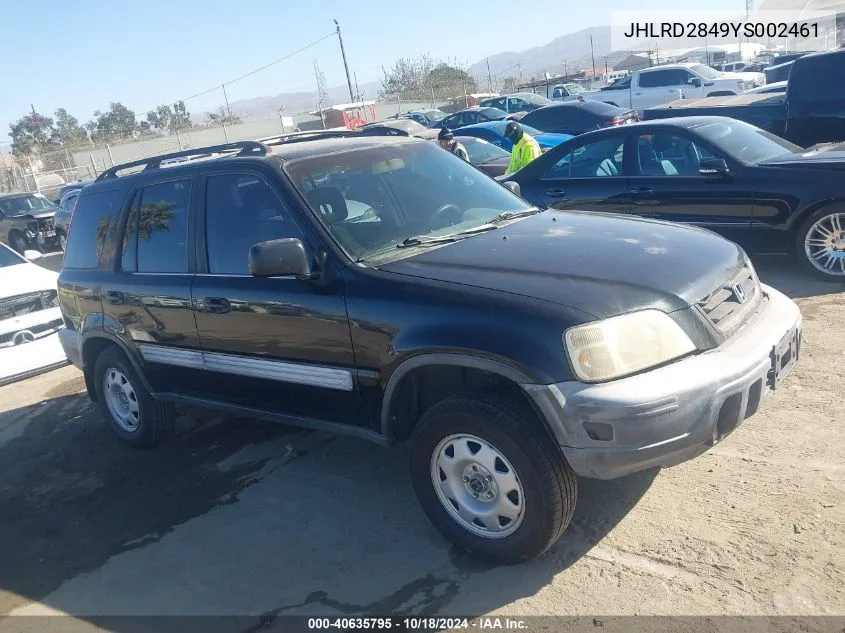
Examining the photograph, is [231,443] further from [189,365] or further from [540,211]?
[540,211]

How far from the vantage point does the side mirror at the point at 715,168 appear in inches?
267

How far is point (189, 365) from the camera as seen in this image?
4.61 metres

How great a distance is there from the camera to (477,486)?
333cm

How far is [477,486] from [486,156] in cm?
1120

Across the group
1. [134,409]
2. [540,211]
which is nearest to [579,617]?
[540,211]

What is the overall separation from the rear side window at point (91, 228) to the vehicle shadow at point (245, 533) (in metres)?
1.44

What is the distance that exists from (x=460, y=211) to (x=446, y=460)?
1560 millimetres

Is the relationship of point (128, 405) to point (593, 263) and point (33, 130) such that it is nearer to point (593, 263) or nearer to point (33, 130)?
point (593, 263)

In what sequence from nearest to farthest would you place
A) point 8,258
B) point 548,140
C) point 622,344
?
point 622,344 → point 8,258 → point 548,140

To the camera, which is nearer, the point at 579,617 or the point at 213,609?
the point at 579,617

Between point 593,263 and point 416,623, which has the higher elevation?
point 593,263

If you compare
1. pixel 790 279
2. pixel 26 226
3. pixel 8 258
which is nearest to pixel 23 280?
pixel 8 258

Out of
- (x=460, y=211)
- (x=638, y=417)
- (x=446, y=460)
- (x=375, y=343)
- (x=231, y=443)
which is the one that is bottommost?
(x=231, y=443)

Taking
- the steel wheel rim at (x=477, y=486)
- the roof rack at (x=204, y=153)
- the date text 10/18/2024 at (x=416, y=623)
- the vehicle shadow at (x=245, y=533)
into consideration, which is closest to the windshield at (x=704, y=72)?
the roof rack at (x=204, y=153)
